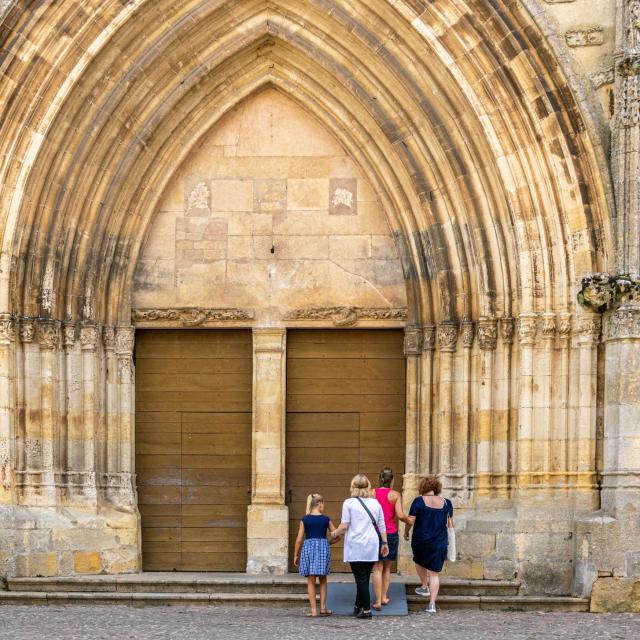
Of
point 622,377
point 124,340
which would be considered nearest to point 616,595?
point 622,377

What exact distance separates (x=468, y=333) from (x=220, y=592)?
391cm

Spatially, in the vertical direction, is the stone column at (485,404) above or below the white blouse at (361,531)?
above

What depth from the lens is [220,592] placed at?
1517 cm

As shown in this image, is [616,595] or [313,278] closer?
[616,595]

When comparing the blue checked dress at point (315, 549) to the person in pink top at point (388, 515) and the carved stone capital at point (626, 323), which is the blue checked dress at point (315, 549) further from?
the carved stone capital at point (626, 323)

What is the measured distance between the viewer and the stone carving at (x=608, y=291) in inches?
564

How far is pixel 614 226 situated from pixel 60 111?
606 cm

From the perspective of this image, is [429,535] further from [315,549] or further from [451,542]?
[315,549]

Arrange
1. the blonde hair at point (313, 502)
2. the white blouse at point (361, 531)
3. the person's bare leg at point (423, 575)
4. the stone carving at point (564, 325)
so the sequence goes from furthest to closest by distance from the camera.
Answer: the stone carving at point (564, 325), the person's bare leg at point (423, 575), the blonde hair at point (313, 502), the white blouse at point (361, 531)

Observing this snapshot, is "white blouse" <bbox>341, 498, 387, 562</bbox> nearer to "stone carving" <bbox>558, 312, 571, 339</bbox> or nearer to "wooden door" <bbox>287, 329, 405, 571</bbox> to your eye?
"stone carving" <bbox>558, 312, 571, 339</bbox>

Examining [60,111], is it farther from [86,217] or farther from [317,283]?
[317,283]

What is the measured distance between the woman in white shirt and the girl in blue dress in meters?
0.16

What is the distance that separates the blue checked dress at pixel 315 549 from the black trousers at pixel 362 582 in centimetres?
28

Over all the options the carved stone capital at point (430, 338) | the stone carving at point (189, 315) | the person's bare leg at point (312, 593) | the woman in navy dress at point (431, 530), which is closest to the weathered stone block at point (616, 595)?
the woman in navy dress at point (431, 530)
